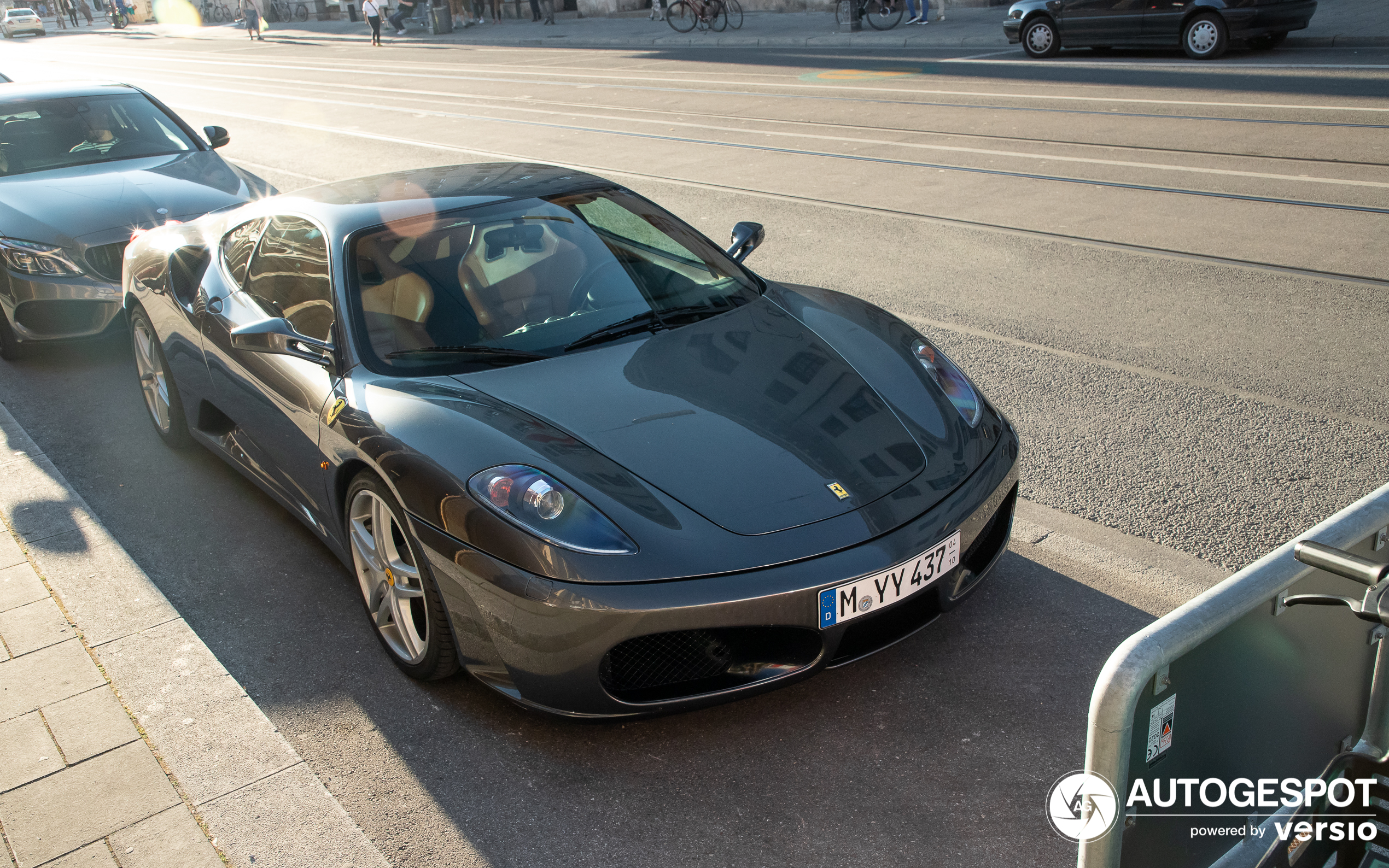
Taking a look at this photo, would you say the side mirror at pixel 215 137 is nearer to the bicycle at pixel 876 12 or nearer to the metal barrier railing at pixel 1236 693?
the metal barrier railing at pixel 1236 693

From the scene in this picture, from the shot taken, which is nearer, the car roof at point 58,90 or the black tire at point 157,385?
the black tire at point 157,385

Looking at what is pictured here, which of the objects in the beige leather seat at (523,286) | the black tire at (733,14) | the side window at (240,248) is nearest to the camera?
the beige leather seat at (523,286)

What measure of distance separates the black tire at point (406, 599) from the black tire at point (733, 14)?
27017 millimetres

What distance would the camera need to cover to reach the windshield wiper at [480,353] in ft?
11.7

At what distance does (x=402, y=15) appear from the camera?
42188mm

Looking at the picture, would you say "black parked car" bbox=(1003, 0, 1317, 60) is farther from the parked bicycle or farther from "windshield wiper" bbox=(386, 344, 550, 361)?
the parked bicycle

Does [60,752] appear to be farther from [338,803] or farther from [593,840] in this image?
[593,840]

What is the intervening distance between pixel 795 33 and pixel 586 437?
77.7 feet

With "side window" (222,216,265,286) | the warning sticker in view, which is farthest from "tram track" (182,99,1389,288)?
the warning sticker

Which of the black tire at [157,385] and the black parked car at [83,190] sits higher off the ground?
the black parked car at [83,190]

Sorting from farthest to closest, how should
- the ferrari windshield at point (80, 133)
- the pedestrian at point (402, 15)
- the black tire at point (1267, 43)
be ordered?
1. the pedestrian at point (402, 15)
2. the black tire at point (1267, 43)
3. the ferrari windshield at point (80, 133)

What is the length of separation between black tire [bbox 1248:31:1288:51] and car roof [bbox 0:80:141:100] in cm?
1525

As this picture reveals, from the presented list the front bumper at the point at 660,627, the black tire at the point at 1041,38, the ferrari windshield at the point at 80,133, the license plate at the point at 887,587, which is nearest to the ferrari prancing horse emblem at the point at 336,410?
the front bumper at the point at 660,627

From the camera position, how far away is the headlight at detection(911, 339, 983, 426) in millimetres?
3561
